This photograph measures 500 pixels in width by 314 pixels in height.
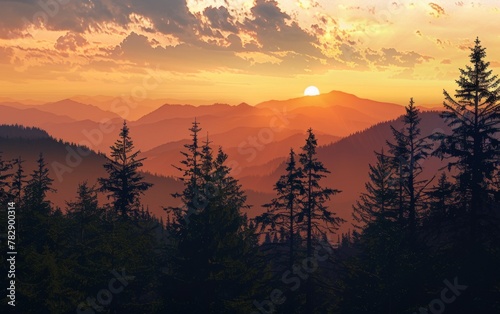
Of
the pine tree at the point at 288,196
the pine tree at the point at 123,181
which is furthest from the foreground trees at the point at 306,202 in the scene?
the pine tree at the point at 123,181

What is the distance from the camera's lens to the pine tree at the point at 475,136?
2050 centimetres

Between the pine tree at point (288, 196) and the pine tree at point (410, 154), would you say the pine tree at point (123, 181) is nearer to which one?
the pine tree at point (288, 196)

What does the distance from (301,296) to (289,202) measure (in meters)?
6.29

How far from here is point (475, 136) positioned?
20641mm

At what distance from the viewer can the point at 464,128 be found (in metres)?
20.9

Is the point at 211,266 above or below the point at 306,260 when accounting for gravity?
above

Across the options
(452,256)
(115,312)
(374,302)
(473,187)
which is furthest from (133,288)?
(473,187)

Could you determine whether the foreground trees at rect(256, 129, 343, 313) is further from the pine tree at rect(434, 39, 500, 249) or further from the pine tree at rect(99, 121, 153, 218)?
the pine tree at rect(99, 121, 153, 218)

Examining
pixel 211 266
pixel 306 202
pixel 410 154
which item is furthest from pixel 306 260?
pixel 410 154

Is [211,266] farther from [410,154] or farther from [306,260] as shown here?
[410,154]

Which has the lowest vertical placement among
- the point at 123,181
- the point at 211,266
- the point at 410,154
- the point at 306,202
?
the point at 211,266

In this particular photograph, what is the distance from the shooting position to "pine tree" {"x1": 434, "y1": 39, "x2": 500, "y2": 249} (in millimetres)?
20500

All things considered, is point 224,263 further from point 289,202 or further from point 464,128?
point 464,128

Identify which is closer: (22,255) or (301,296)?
(22,255)
